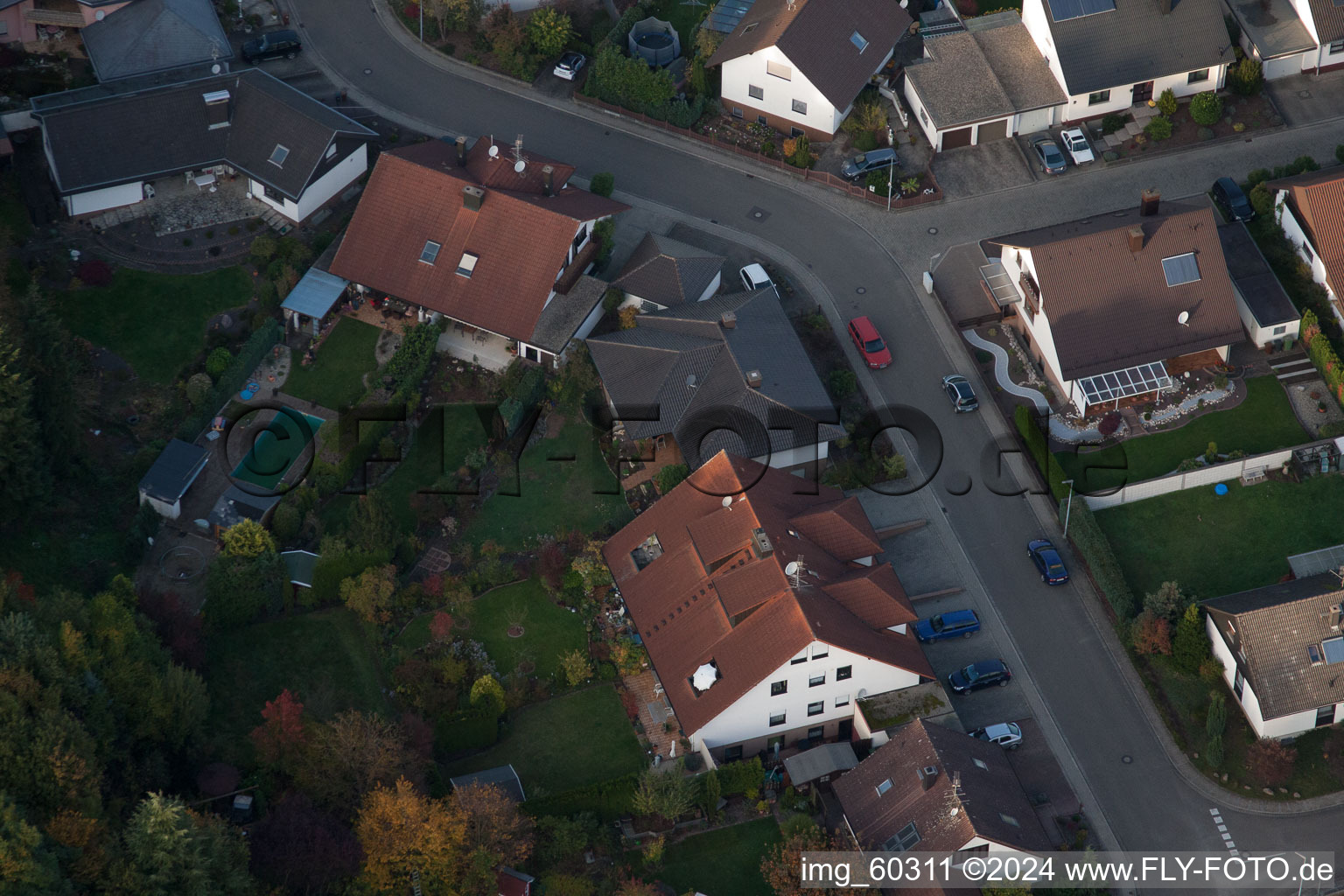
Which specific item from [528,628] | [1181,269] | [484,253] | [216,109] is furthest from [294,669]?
[1181,269]

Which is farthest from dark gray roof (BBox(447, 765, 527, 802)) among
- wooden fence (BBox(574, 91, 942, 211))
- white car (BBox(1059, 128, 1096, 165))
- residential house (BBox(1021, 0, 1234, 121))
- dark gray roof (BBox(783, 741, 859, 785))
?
residential house (BBox(1021, 0, 1234, 121))

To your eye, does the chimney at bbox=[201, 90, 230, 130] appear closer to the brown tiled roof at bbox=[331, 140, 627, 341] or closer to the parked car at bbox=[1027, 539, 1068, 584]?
the brown tiled roof at bbox=[331, 140, 627, 341]

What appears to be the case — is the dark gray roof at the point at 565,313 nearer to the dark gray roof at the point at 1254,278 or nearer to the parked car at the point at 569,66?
the parked car at the point at 569,66

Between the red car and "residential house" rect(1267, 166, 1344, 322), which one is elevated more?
"residential house" rect(1267, 166, 1344, 322)

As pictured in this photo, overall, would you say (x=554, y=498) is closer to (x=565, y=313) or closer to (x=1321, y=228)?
(x=565, y=313)

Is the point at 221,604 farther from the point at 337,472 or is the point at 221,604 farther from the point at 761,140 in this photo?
the point at 761,140

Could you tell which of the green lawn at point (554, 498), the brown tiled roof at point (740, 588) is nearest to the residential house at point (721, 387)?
the brown tiled roof at point (740, 588)
